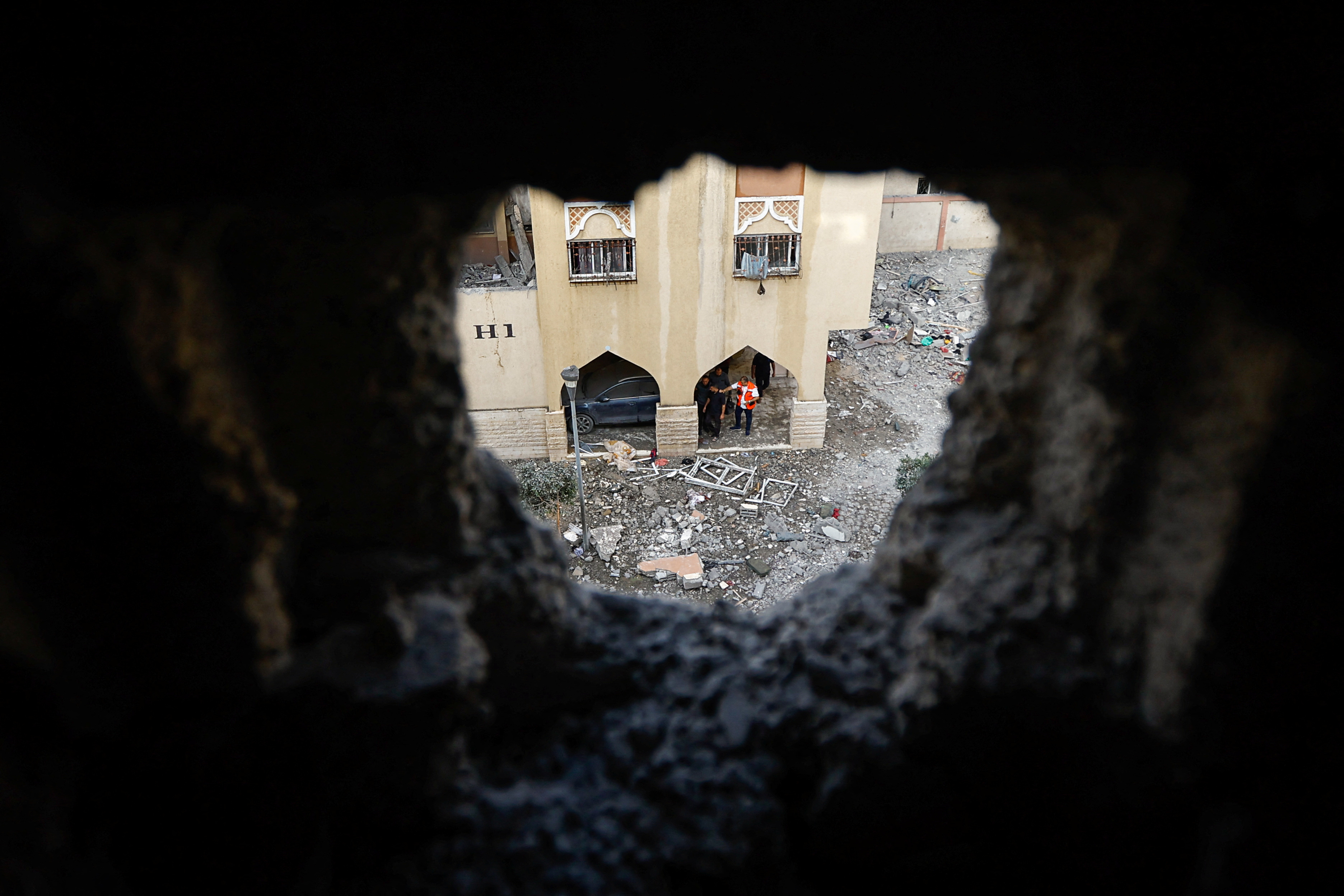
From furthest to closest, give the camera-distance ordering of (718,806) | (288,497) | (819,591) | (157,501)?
(819,591) < (718,806) < (288,497) < (157,501)

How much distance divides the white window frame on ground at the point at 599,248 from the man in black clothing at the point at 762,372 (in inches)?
118

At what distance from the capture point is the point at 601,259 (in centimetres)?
946

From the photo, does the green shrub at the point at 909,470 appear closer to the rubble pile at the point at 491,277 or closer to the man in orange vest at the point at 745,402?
the man in orange vest at the point at 745,402

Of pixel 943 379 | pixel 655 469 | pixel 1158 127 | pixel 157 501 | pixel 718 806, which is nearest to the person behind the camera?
pixel 1158 127

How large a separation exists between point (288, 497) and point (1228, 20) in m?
1.67

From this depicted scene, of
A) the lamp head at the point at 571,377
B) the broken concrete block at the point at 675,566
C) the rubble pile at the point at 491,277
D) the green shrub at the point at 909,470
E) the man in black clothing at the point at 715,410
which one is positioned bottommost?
the broken concrete block at the point at 675,566

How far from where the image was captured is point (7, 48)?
1.08m

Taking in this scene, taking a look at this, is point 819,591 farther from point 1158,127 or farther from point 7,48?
point 7,48

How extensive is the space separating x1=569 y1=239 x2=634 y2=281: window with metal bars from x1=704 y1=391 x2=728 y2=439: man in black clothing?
195 cm

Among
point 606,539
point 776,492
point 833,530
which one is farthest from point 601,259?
point 833,530

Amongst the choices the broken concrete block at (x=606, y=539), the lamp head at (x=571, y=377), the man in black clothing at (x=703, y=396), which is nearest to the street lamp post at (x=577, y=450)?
the lamp head at (x=571, y=377)

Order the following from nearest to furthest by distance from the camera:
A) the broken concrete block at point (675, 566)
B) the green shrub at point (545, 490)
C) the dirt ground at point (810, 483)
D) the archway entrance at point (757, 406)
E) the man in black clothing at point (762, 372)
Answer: the broken concrete block at point (675, 566) < the dirt ground at point (810, 483) < the green shrub at point (545, 490) < the archway entrance at point (757, 406) < the man in black clothing at point (762, 372)

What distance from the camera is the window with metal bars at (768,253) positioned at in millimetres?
9375

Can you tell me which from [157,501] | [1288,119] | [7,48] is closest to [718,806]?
[157,501]
